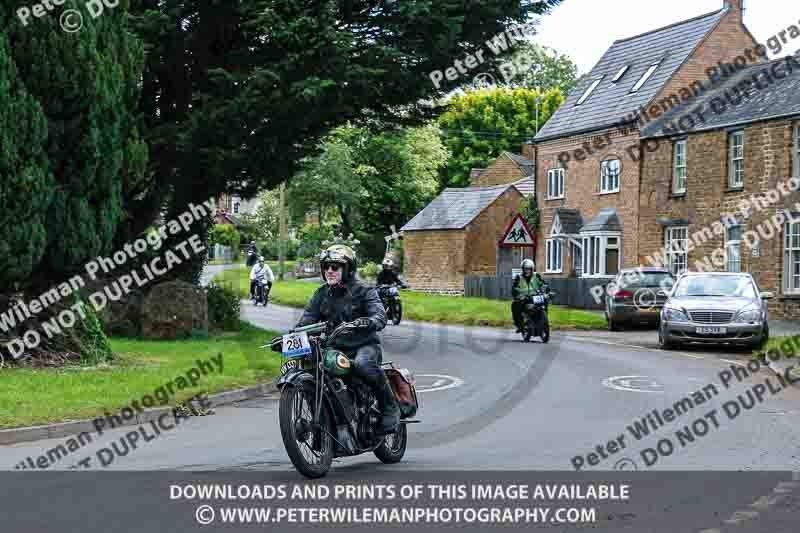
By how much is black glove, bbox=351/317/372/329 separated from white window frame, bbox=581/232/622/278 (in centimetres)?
3785

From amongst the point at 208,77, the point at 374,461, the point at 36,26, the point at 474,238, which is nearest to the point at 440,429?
the point at 374,461

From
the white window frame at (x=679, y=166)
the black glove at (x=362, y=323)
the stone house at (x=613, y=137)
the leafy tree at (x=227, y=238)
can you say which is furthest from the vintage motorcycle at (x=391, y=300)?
the leafy tree at (x=227, y=238)

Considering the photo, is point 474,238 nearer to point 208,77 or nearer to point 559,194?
point 559,194

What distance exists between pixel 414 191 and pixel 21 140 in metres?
69.2

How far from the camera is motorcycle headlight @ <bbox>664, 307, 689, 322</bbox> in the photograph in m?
24.5

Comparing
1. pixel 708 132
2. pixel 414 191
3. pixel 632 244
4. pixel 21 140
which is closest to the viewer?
pixel 21 140

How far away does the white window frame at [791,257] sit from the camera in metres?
35.4

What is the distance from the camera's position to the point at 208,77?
920 inches

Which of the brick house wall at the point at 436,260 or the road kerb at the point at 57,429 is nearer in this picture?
the road kerb at the point at 57,429

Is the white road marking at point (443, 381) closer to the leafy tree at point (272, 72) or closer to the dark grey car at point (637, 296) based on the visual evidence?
the leafy tree at point (272, 72)

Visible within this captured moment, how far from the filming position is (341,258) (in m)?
9.59

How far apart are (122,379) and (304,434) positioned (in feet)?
27.4

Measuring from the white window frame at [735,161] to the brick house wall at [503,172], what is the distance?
133ft

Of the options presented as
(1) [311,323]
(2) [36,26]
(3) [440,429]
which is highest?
(2) [36,26]
